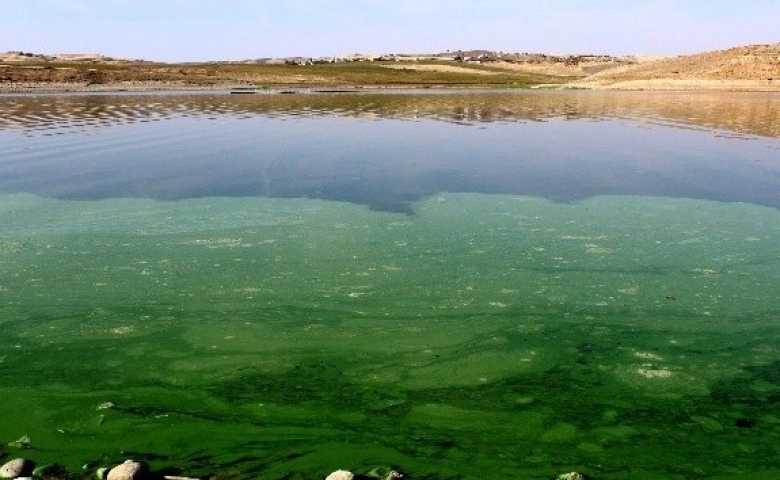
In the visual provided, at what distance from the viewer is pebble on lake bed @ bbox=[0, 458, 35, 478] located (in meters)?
5.37

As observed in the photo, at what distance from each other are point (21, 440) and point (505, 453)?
14.8 feet

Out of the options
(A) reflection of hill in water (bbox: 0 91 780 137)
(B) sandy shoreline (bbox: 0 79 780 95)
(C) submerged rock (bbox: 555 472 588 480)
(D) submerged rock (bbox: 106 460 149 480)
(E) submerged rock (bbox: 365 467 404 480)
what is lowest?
(E) submerged rock (bbox: 365 467 404 480)

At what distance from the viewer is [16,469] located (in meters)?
5.41

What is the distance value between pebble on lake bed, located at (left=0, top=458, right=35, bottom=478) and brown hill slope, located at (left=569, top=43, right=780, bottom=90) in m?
84.5

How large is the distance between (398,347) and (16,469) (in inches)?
165

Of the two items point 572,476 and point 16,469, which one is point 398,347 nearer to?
point 572,476

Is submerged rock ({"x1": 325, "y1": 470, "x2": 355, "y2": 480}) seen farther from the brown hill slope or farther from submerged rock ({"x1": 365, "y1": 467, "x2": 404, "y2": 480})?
the brown hill slope

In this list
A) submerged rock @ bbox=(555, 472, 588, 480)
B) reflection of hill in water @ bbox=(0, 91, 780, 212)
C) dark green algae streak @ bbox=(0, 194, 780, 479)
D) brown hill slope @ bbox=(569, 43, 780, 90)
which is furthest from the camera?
brown hill slope @ bbox=(569, 43, 780, 90)

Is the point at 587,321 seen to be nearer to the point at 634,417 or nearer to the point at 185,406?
→ the point at 634,417

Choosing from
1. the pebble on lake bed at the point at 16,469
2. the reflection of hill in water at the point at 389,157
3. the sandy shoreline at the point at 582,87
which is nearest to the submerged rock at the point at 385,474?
the pebble on lake bed at the point at 16,469

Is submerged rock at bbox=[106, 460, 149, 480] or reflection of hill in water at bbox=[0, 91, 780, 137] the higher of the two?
reflection of hill in water at bbox=[0, 91, 780, 137]

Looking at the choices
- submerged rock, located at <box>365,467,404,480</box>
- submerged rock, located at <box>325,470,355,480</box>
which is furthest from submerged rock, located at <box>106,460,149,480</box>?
submerged rock, located at <box>365,467,404,480</box>

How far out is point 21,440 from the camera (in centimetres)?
606

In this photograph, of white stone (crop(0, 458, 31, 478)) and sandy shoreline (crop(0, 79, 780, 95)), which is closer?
white stone (crop(0, 458, 31, 478))
